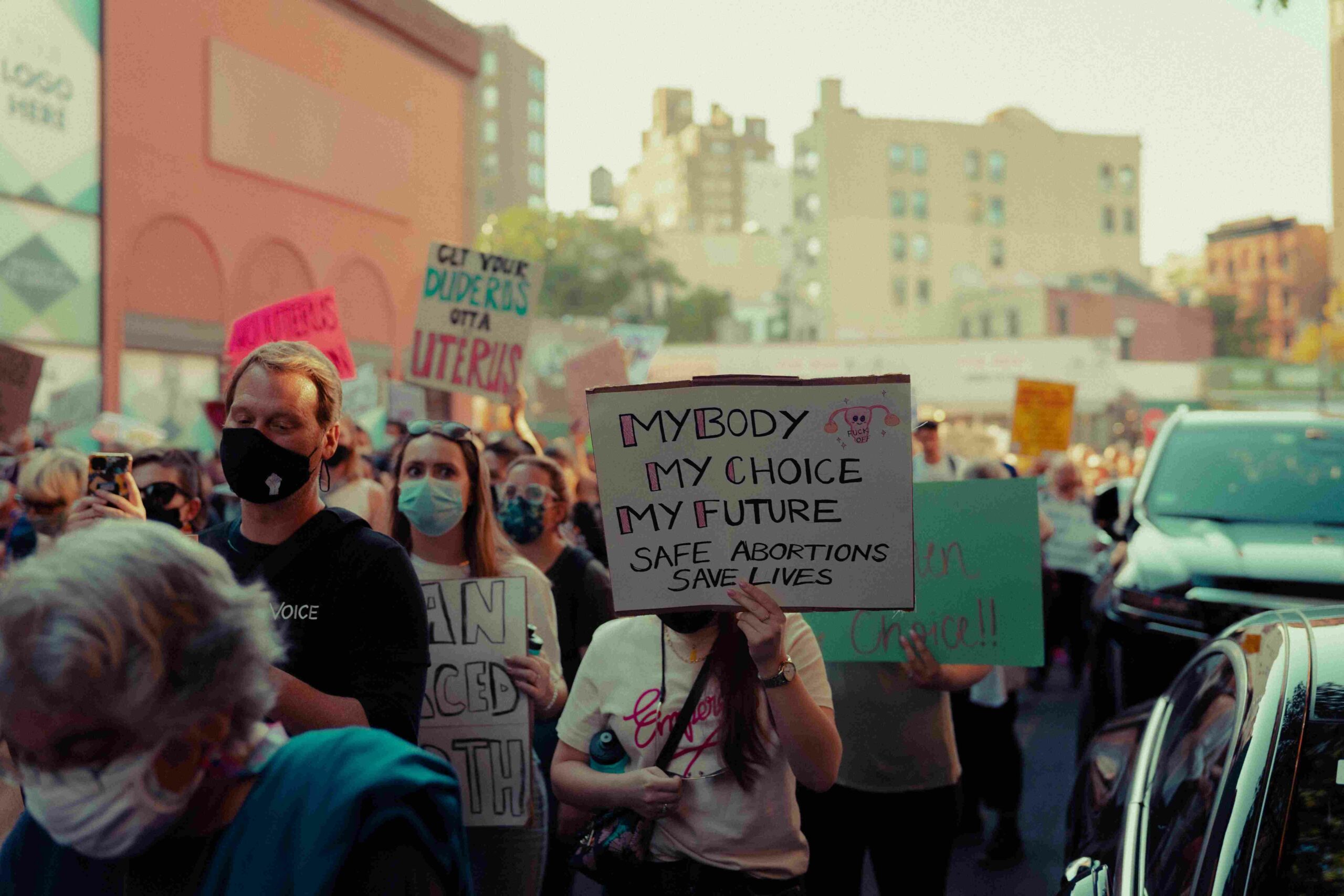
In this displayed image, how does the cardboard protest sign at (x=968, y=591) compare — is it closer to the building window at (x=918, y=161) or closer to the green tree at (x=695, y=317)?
the green tree at (x=695, y=317)

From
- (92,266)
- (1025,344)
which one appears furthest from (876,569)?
(1025,344)

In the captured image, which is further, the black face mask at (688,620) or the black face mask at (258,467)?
the black face mask at (688,620)

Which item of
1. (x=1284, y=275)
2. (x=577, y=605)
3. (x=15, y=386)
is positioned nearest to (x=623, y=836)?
(x=577, y=605)

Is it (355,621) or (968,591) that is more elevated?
(355,621)

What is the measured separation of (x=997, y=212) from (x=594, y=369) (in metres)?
75.8

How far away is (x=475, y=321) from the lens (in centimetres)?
780

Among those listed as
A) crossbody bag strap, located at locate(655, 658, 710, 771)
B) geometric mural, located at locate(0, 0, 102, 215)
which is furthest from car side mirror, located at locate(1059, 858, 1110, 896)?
geometric mural, located at locate(0, 0, 102, 215)

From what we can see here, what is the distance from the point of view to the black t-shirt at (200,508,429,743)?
2.57 meters

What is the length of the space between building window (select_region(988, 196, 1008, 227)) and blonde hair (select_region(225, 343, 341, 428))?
267 ft

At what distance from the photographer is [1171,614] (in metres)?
6.30

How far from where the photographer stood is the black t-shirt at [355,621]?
8.43ft

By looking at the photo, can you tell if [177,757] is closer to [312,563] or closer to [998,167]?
[312,563]

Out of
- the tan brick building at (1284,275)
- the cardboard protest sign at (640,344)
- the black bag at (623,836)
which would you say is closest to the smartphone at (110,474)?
the black bag at (623,836)

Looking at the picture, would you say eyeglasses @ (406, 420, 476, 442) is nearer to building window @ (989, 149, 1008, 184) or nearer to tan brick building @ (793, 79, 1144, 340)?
tan brick building @ (793, 79, 1144, 340)
